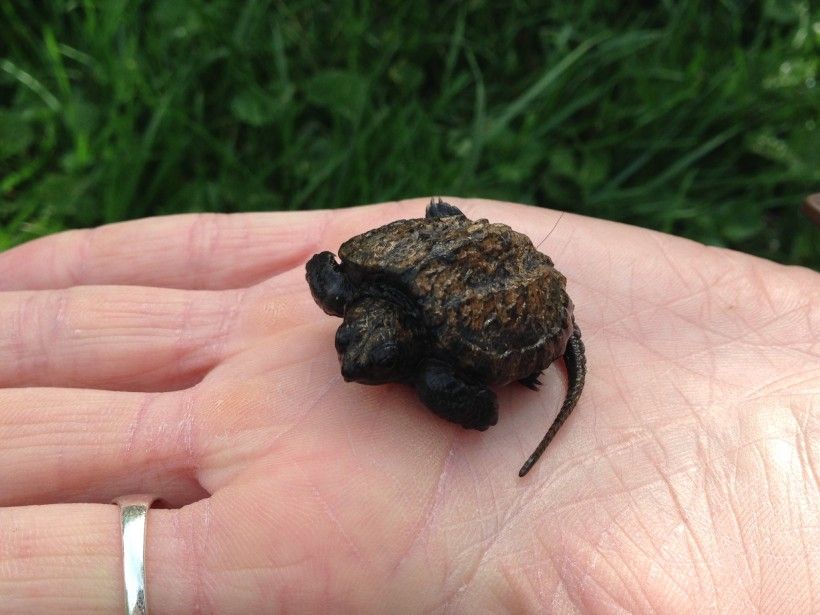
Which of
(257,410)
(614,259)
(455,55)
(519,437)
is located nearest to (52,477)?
(257,410)

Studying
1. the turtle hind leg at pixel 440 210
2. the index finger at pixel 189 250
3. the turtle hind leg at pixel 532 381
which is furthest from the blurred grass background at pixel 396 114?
the turtle hind leg at pixel 532 381

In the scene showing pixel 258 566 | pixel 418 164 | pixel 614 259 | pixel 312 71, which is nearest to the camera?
pixel 258 566

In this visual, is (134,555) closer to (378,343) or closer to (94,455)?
(94,455)

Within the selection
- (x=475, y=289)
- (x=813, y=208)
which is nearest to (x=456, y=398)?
(x=475, y=289)

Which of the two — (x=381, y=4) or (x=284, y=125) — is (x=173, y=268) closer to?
(x=284, y=125)

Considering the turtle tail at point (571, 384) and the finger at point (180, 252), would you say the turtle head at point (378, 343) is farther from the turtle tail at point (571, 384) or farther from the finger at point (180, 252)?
the finger at point (180, 252)

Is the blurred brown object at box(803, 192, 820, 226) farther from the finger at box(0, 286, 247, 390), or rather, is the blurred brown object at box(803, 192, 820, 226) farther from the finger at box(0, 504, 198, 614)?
the finger at box(0, 504, 198, 614)
